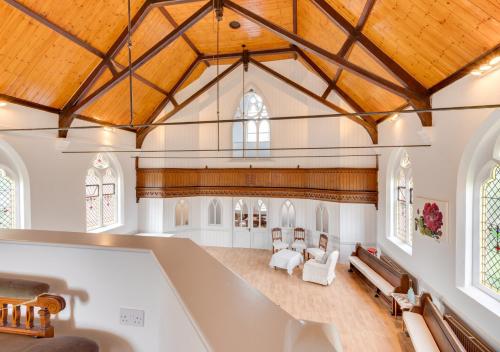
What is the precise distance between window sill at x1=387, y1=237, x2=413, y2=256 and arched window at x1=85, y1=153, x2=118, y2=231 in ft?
31.6

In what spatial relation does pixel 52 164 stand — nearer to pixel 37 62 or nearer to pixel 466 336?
pixel 37 62

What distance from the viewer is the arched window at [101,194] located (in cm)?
888

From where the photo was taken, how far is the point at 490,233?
14.2ft

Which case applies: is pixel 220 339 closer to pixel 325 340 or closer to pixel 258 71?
pixel 325 340

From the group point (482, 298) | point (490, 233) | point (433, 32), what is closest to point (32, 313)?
point (482, 298)

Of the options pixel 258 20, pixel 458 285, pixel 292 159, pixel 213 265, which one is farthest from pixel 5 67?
pixel 458 285

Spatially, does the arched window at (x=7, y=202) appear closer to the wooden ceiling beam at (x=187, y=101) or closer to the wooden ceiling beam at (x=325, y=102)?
the wooden ceiling beam at (x=187, y=101)

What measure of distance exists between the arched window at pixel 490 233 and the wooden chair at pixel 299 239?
5817 mm

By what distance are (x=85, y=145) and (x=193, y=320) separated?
9095 millimetres

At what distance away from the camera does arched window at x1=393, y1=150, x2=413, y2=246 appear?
7.12 m

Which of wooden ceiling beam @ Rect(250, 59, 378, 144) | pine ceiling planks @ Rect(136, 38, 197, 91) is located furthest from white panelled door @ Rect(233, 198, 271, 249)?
pine ceiling planks @ Rect(136, 38, 197, 91)

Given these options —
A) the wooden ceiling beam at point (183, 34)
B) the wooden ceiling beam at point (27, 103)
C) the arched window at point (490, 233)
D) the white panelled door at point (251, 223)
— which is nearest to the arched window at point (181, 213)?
the white panelled door at point (251, 223)

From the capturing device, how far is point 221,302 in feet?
3.93

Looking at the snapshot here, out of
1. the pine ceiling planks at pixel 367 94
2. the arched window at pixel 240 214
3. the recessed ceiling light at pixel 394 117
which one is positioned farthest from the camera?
the arched window at pixel 240 214
